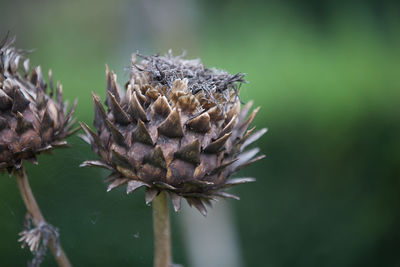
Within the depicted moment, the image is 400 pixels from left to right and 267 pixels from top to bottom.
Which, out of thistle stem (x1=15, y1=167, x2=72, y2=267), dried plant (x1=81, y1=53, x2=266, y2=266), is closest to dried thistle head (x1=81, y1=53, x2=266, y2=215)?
dried plant (x1=81, y1=53, x2=266, y2=266)

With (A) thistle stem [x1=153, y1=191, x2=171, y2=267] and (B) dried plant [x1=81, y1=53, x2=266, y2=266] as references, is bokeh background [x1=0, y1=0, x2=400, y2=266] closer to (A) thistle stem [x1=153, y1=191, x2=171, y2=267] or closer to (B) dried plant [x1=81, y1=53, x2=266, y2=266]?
(A) thistle stem [x1=153, y1=191, x2=171, y2=267]

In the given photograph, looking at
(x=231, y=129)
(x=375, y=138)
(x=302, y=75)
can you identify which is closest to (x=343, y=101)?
(x=375, y=138)

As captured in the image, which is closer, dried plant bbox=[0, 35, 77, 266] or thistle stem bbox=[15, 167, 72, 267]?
dried plant bbox=[0, 35, 77, 266]

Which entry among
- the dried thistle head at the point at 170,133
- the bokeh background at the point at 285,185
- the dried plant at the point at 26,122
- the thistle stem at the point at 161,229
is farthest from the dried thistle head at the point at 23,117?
the bokeh background at the point at 285,185

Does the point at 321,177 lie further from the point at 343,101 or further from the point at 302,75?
the point at 302,75

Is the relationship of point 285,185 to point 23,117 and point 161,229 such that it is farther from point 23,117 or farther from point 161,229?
point 23,117

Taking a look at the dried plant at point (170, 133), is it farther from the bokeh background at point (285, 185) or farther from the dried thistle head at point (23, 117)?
the bokeh background at point (285, 185)
